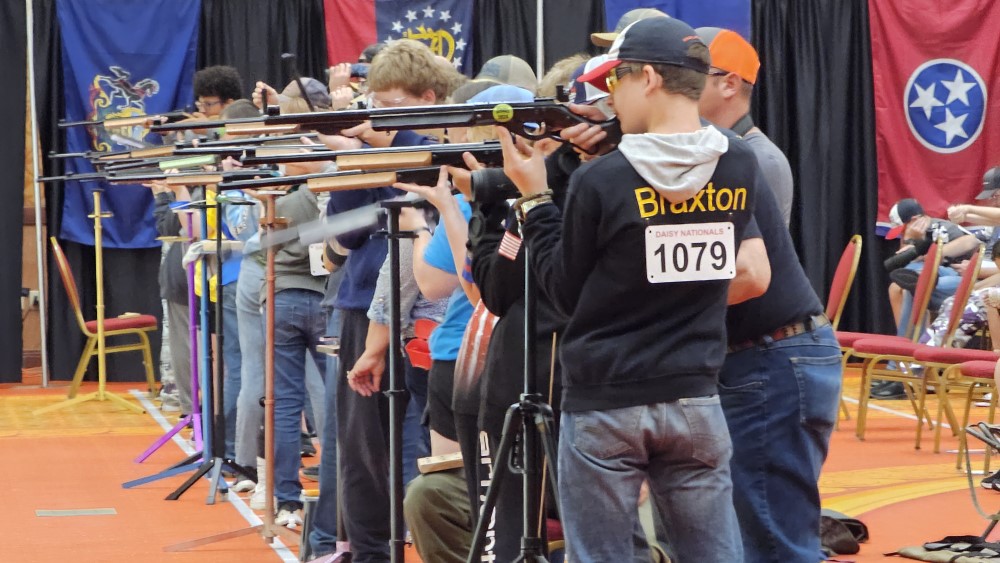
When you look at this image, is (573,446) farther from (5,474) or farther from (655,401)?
(5,474)

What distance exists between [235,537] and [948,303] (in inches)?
206

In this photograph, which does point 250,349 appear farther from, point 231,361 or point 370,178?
point 370,178

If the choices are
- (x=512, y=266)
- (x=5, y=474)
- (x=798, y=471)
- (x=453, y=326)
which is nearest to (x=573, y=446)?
(x=512, y=266)

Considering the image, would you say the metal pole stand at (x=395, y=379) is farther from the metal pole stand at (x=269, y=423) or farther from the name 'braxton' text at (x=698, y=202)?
the metal pole stand at (x=269, y=423)

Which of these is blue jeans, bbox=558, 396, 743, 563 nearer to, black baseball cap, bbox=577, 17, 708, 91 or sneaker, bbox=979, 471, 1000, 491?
black baseball cap, bbox=577, 17, 708, 91

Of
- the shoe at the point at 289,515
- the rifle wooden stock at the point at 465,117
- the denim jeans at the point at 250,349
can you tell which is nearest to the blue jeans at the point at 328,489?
the shoe at the point at 289,515

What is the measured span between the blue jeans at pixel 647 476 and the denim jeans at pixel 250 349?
3.04 meters

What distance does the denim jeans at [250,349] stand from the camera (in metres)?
5.32

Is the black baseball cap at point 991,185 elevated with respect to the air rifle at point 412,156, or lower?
elevated

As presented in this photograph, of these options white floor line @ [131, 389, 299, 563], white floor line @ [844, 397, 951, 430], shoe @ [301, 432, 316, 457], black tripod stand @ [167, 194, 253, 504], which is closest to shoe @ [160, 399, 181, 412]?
white floor line @ [131, 389, 299, 563]

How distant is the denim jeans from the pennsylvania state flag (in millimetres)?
4326

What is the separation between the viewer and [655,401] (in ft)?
7.78

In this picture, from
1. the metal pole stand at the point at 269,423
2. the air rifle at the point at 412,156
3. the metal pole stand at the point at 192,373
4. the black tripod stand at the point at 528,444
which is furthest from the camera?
the metal pole stand at the point at 192,373

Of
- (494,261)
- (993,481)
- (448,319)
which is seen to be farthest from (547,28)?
(494,261)
